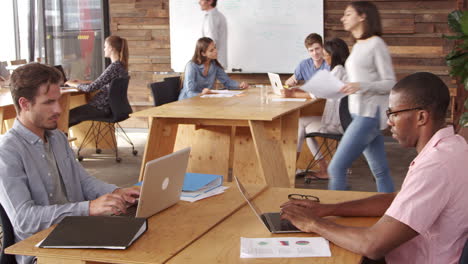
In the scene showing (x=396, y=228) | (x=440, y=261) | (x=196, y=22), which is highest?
(x=196, y=22)

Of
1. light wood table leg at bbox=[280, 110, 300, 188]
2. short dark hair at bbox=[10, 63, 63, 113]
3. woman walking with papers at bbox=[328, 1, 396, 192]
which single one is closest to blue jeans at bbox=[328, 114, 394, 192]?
woman walking with papers at bbox=[328, 1, 396, 192]

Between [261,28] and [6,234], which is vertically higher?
[261,28]

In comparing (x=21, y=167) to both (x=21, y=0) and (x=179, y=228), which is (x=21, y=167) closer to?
(x=179, y=228)

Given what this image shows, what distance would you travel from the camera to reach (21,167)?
7.39ft

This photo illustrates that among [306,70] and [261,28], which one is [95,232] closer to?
[306,70]

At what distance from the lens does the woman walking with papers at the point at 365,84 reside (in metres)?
3.75

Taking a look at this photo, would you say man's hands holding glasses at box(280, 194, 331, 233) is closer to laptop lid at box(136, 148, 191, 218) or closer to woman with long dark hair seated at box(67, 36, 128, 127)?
laptop lid at box(136, 148, 191, 218)

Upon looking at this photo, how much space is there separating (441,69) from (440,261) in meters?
5.73

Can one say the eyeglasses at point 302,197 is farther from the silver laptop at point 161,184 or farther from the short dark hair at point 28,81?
the short dark hair at point 28,81

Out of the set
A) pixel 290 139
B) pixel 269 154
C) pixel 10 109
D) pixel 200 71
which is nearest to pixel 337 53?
pixel 290 139

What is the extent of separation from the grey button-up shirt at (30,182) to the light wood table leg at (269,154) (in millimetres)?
2027

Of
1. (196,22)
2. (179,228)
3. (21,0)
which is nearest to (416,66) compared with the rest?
(196,22)

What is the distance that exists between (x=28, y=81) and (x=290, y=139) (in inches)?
117

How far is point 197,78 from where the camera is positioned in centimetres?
611
